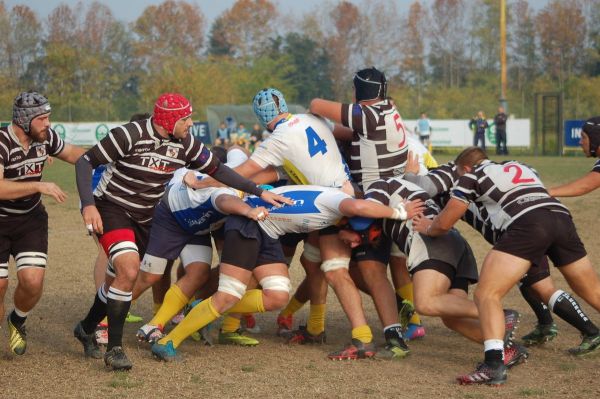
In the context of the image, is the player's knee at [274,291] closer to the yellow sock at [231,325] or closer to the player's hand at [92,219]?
the yellow sock at [231,325]

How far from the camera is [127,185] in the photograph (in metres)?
7.07

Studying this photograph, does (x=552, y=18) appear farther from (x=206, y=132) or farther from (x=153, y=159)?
(x=153, y=159)

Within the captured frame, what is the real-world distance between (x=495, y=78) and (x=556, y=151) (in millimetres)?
28319

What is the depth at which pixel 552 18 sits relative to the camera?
6694 cm

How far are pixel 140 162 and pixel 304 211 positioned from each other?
4.25 feet

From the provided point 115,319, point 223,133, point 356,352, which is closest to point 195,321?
point 115,319

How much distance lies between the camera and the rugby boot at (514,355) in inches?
256

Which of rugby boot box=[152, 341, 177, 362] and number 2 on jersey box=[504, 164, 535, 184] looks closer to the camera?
number 2 on jersey box=[504, 164, 535, 184]

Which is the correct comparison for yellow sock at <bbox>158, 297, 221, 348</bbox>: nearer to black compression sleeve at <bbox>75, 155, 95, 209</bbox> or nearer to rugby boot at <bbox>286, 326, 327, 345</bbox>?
rugby boot at <bbox>286, 326, 327, 345</bbox>

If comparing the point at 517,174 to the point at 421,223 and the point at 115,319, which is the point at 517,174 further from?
the point at 115,319

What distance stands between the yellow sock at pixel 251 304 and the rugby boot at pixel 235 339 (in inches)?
18.9

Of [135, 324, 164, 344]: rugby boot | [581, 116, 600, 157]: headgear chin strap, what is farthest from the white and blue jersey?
[581, 116, 600, 157]: headgear chin strap

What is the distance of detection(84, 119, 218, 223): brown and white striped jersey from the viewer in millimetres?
6820

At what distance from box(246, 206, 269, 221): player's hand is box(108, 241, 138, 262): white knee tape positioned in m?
0.89
